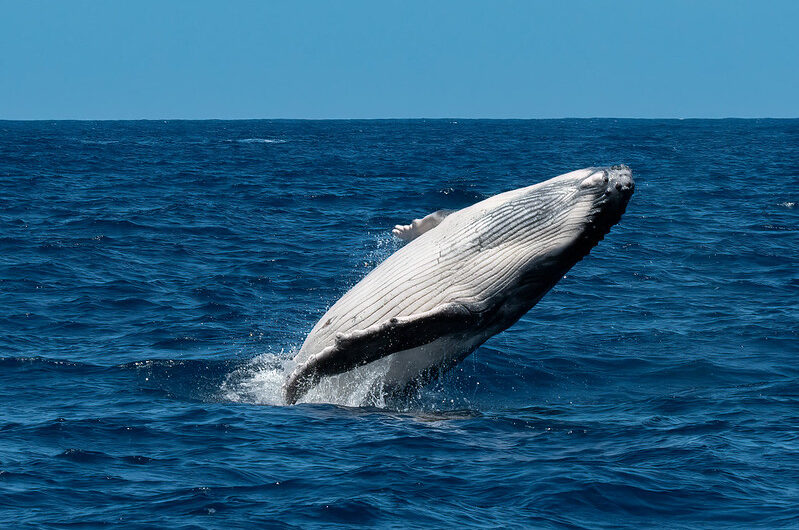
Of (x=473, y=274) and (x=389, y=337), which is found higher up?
(x=473, y=274)

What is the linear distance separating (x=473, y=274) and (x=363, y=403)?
102 inches

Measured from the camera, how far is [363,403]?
1425 centimetres

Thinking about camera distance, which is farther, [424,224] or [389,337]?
[424,224]

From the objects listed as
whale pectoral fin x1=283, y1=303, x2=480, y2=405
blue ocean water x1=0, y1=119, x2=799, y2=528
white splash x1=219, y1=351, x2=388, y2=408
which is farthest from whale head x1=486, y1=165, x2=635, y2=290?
white splash x1=219, y1=351, x2=388, y2=408

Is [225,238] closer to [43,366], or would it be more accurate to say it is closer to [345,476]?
[43,366]

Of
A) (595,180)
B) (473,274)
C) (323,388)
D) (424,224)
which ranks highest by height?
(595,180)

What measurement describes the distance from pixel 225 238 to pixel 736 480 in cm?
2021

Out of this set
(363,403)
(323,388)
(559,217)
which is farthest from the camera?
(323,388)

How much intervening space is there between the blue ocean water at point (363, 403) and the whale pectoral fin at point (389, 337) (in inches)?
33.9

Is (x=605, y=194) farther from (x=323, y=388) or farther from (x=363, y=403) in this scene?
(x=323, y=388)

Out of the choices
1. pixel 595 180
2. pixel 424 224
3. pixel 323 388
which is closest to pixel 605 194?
pixel 595 180

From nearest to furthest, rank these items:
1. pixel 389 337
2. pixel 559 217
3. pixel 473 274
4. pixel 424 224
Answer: pixel 389 337 → pixel 559 217 → pixel 473 274 → pixel 424 224

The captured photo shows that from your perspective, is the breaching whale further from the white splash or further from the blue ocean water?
the blue ocean water

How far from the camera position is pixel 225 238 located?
2944 centimetres
